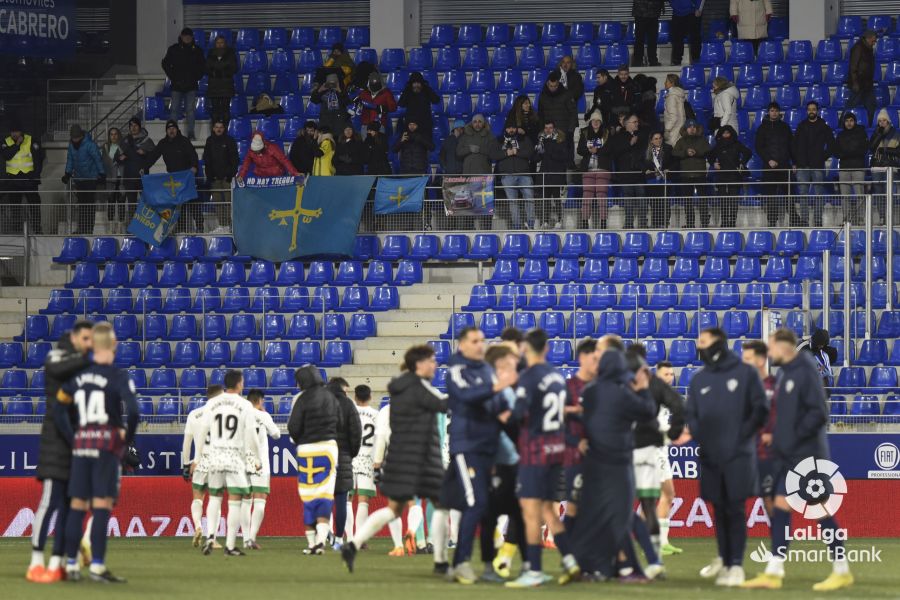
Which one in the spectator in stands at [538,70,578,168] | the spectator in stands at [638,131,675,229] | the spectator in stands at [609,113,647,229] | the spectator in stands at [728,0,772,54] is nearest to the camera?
the spectator in stands at [638,131,675,229]

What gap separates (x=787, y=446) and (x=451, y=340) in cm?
1150

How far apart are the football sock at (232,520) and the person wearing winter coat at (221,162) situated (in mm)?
10941

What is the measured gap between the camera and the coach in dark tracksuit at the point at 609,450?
48.0 ft

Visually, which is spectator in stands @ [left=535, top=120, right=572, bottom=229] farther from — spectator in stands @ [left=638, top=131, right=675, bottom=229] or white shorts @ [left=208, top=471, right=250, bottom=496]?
white shorts @ [left=208, top=471, right=250, bottom=496]

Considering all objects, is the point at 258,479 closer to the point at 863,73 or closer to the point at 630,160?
the point at 630,160

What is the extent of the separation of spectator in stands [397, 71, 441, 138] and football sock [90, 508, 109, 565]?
16001 mm

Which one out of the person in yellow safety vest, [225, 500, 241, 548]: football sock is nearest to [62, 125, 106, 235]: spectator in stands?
the person in yellow safety vest

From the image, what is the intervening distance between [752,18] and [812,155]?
4.71m

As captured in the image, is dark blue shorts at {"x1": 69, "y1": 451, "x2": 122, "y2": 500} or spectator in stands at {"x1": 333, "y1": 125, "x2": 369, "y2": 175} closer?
dark blue shorts at {"x1": 69, "y1": 451, "x2": 122, "y2": 500}

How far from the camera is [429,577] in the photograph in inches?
622

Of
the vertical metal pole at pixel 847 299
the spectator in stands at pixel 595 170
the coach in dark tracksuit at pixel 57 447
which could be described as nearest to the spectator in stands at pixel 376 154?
the spectator in stands at pixel 595 170

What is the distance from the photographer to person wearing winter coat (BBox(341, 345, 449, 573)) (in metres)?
15.4

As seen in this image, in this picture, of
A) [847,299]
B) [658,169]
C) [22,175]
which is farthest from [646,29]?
[22,175]

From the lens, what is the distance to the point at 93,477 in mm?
14594
